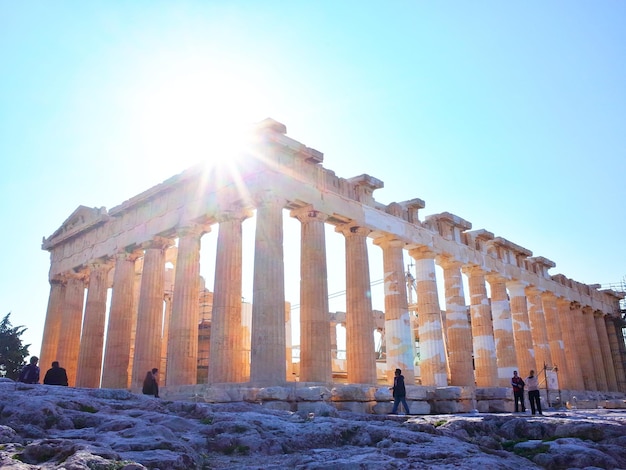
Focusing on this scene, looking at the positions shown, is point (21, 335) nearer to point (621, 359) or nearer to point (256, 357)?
point (256, 357)

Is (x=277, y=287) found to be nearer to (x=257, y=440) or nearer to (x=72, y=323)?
(x=257, y=440)

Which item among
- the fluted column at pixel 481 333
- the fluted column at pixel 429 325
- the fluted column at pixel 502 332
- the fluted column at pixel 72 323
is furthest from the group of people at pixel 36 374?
the fluted column at pixel 502 332

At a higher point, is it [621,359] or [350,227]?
[350,227]

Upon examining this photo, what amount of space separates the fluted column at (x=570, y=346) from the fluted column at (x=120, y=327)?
26683 mm

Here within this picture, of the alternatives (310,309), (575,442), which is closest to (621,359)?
(310,309)

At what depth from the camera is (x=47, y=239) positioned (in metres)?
33.1

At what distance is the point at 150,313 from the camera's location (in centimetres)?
2498

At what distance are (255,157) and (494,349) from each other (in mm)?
17067

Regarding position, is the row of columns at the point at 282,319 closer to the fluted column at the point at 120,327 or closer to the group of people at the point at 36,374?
the fluted column at the point at 120,327

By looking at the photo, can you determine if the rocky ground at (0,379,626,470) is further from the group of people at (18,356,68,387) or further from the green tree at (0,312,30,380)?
the green tree at (0,312,30,380)

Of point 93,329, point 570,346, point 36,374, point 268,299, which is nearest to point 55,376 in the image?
point 36,374

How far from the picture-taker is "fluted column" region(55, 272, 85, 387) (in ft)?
95.1

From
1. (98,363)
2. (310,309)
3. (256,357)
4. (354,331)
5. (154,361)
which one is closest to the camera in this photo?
(256,357)

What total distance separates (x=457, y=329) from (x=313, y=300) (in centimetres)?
1005
